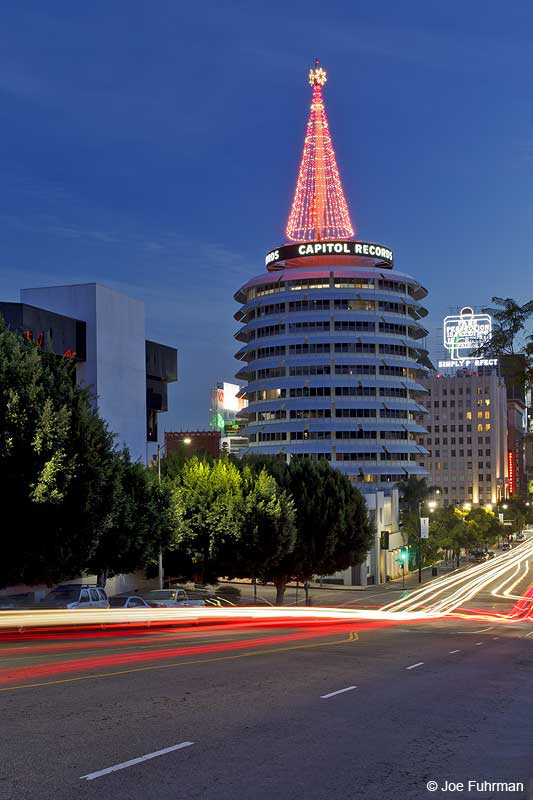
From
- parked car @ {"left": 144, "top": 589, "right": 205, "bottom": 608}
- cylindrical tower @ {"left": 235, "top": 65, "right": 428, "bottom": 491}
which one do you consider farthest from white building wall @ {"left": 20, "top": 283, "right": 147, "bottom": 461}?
cylindrical tower @ {"left": 235, "top": 65, "right": 428, "bottom": 491}

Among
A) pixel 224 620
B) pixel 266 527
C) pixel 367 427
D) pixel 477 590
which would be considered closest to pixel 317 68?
pixel 367 427

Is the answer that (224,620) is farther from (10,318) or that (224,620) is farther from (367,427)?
(367,427)

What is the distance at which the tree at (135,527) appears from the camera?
121 ft

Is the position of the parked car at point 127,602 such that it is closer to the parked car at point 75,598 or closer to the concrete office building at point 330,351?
the parked car at point 75,598

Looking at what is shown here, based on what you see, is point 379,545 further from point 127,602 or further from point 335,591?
point 127,602

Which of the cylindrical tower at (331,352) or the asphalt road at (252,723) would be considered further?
the cylindrical tower at (331,352)

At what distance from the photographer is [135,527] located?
3822 centimetres

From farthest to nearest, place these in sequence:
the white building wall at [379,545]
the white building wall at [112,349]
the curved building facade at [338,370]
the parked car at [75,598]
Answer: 1. the curved building facade at [338,370]
2. the white building wall at [379,545]
3. the white building wall at [112,349]
4. the parked car at [75,598]

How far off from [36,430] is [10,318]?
103 ft

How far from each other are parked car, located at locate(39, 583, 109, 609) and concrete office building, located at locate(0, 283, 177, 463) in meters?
28.3

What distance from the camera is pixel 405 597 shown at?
262 feet

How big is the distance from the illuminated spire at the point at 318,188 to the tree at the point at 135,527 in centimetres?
10391

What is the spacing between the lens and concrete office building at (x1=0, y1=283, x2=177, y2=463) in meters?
60.9

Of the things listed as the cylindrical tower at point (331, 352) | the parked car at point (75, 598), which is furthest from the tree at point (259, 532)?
the cylindrical tower at point (331, 352)
